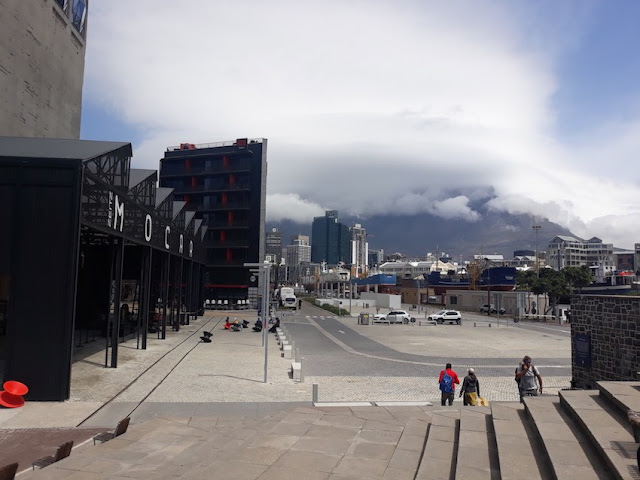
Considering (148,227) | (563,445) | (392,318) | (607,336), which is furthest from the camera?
(392,318)

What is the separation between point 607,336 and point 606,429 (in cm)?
Answer: 840

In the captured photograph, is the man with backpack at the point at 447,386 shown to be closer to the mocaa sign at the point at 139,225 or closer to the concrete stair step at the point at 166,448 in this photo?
the concrete stair step at the point at 166,448

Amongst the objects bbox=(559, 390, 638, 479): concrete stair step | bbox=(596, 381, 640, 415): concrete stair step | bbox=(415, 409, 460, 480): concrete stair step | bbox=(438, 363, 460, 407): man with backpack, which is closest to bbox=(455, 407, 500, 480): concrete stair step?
bbox=(415, 409, 460, 480): concrete stair step

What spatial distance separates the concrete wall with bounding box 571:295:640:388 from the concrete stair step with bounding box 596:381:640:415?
364 centimetres

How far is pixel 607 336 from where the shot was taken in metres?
15.9

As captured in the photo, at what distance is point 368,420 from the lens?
12125 mm

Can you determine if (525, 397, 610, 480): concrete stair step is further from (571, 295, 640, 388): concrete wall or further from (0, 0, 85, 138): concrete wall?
(0, 0, 85, 138): concrete wall

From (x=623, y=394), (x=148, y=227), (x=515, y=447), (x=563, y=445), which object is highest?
(x=148, y=227)

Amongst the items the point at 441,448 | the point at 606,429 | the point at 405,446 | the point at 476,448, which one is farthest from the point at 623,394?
the point at 405,446

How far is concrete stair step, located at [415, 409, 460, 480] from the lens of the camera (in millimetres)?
8188

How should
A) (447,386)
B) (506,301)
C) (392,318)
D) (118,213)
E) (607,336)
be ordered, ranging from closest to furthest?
(447,386), (607,336), (118,213), (392,318), (506,301)

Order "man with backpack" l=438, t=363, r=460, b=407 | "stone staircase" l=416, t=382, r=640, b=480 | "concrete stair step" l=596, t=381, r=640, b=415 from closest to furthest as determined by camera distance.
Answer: "stone staircase" l=416, t=382, r=640, b=480 → "concrete stair step" l=596, t=381, r=640, b=415 → "man with backpack" l=438, t=363, r=460, b=407

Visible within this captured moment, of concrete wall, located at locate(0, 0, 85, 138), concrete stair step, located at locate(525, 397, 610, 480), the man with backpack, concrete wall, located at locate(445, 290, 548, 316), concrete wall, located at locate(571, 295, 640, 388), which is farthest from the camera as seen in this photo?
concrete wall, located at locate(445, 290, 548, 316)

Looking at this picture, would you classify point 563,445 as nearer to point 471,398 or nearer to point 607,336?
point 471,398
